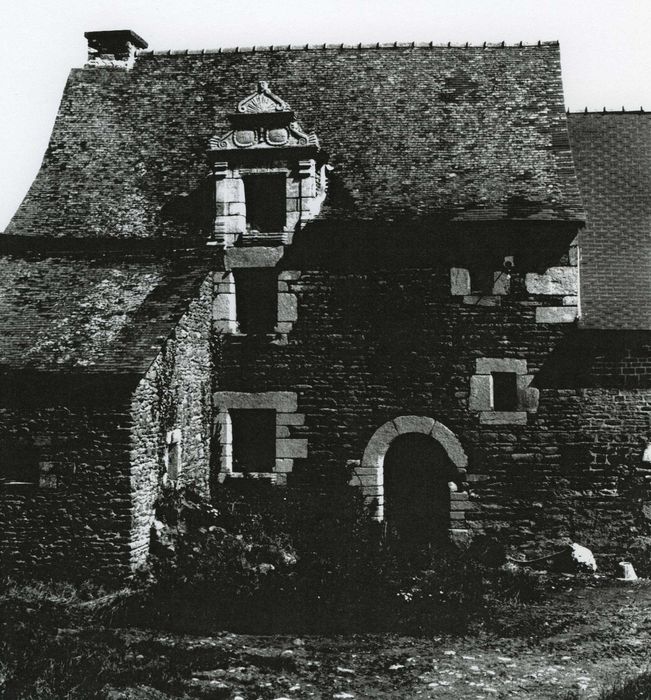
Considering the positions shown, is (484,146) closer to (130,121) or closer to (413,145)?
(413,145)

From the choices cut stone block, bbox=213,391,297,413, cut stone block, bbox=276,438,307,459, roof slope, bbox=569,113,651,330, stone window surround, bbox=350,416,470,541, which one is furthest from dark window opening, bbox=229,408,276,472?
roof slope, bbox=569,113,651,330

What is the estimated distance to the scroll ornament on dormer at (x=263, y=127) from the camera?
1432 centimetres

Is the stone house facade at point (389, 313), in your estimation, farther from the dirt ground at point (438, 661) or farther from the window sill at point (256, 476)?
the dirt ground at point (438, 661)

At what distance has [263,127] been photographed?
1448 centimetres

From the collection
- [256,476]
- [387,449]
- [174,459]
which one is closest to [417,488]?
[387,449]

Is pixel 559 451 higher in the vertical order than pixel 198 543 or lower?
higher

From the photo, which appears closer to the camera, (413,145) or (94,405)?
(94,405)

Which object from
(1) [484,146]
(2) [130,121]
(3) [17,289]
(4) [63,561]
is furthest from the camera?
(2) [130,121]

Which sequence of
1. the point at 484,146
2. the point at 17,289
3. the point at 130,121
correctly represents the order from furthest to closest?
the point at 130,121
the point at 484,146
the point at 17,289

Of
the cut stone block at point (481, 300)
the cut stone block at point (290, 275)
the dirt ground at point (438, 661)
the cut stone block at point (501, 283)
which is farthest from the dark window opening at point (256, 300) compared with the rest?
the dirt ground at point (438, 661)

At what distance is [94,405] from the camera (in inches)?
458

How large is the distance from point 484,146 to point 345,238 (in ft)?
10.5

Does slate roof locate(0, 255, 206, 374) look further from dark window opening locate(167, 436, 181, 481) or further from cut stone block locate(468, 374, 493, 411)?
cut stone block locate(468, 374, 493, 411)

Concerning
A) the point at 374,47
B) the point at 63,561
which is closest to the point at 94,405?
the point at 63,561
